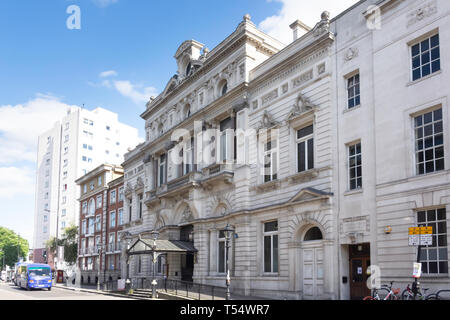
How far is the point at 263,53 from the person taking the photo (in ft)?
A: 103

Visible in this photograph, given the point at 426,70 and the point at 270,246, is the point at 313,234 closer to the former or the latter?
the point at 270,246

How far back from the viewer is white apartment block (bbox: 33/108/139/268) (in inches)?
3780

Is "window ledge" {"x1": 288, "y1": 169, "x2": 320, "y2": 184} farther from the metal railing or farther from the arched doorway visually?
the metal railing

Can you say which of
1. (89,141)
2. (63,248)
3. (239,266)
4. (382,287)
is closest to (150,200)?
(239,266)

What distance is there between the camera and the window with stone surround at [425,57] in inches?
770

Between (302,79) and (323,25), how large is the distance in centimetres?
296

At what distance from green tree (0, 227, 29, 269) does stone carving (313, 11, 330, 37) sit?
99989mm

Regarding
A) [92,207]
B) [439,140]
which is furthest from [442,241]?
[92,207]

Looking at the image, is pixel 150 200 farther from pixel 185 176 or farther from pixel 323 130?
pixel 323 130

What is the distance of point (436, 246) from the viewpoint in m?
18.6

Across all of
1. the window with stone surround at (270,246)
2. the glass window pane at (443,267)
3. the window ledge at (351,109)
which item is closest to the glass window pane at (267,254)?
the window with stone surround at (270,246)

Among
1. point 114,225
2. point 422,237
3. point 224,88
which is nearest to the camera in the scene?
point 422,237

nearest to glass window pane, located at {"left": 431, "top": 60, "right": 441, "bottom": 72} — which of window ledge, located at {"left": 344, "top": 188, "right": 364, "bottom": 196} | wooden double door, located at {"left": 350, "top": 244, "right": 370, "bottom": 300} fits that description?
window ledge, located at {"left": 344, "top": 188, "right": 364, "bottom": 196}

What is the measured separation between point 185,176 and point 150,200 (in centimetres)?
691
